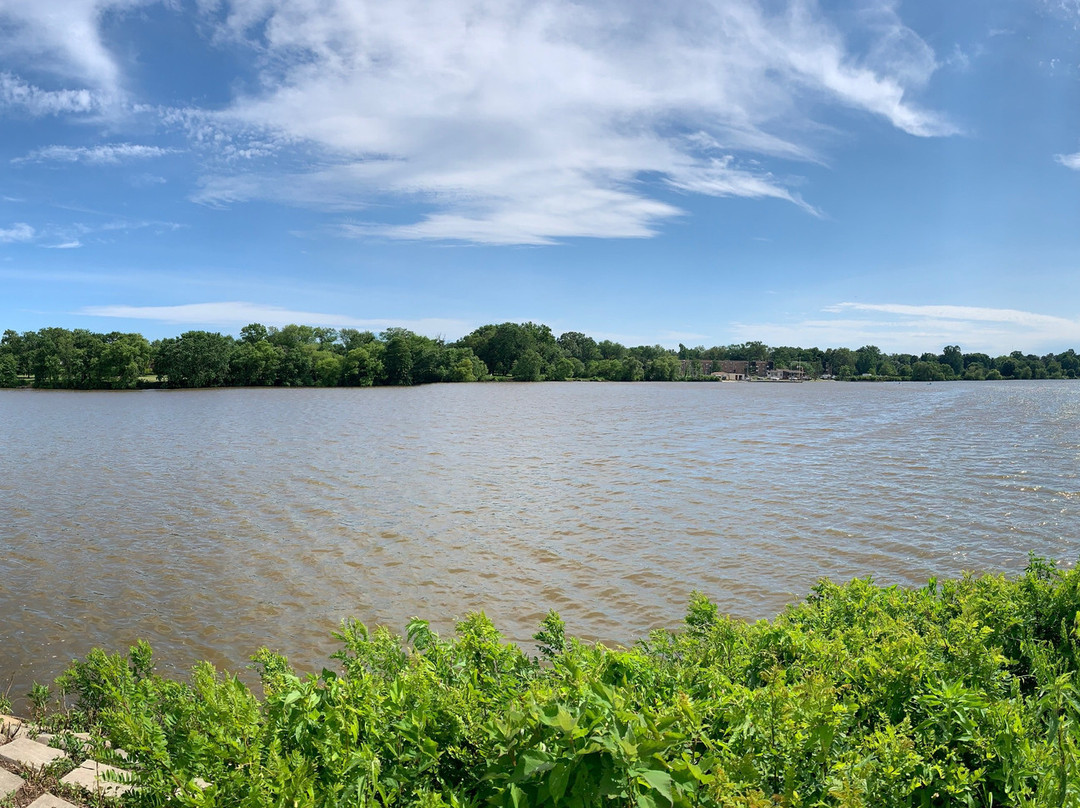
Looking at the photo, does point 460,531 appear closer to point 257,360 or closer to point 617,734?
point 617,734

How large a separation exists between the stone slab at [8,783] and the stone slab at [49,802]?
209mm

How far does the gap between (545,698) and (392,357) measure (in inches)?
4534

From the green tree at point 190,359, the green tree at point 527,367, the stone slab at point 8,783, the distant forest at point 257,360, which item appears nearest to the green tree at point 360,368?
the distant forest at point 257,360

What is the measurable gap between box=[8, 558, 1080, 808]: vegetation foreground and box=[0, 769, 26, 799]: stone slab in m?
1.17

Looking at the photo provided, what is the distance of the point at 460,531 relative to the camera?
13070mm

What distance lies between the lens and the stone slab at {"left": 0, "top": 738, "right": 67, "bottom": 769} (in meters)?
4.21

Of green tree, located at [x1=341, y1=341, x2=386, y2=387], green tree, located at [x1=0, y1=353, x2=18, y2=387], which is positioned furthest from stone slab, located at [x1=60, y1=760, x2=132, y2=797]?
green tree, located at [x1=0, y1=353, x2=18, y2=387]

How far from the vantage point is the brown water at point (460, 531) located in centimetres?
871

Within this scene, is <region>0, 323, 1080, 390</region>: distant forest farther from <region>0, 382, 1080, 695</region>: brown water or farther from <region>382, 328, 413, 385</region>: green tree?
<region>0, 382, 1080, 695</region>: brown water

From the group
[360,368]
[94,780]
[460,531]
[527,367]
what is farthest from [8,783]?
[527,367]

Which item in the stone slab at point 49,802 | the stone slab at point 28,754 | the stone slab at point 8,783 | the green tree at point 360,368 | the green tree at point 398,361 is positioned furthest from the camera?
the green tree at point 398,361

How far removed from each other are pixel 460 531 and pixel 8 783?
9.30 metres

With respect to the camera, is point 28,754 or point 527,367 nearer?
point 28,754

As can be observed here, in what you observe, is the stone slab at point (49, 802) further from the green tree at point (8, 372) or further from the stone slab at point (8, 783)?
the green tree at point (8, 372)
